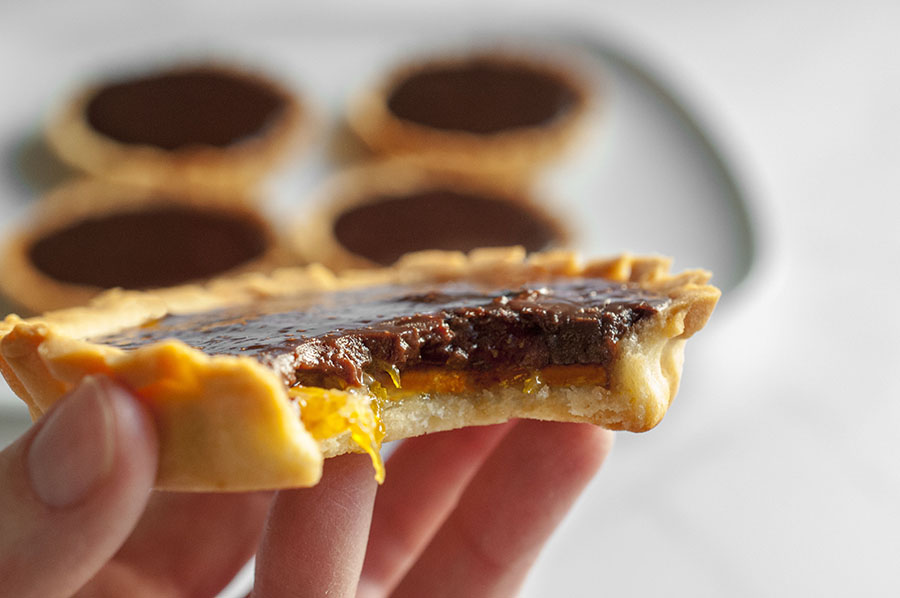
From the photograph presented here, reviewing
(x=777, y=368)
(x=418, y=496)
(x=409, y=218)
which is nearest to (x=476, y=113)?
(x=409, y=218)

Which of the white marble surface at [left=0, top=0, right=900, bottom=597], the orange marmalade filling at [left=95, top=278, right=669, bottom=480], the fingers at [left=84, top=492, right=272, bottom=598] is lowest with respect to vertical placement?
the fingers at [left=84, top=492, right=272, bottom=598]

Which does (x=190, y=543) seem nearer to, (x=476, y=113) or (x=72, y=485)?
(x=72, y=485)

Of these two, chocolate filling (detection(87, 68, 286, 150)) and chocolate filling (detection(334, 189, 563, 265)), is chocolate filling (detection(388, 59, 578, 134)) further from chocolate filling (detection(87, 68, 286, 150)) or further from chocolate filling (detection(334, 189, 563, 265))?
chocolate filling (detection(87, 68, 286, 150))

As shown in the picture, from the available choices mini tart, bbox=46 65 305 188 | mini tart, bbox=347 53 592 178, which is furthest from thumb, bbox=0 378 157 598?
mini tart, bbox=347 53 592 178

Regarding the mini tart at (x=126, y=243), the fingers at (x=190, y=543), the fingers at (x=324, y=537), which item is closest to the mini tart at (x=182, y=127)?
the mini tart at (x=126, y=243)

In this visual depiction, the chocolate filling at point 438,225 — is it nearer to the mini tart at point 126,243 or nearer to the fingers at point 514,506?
the mini tart at point 126,243

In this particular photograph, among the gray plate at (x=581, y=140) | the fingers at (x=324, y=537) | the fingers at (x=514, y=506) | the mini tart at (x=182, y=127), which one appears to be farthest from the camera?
the mini tart at (x=182, y=127)
